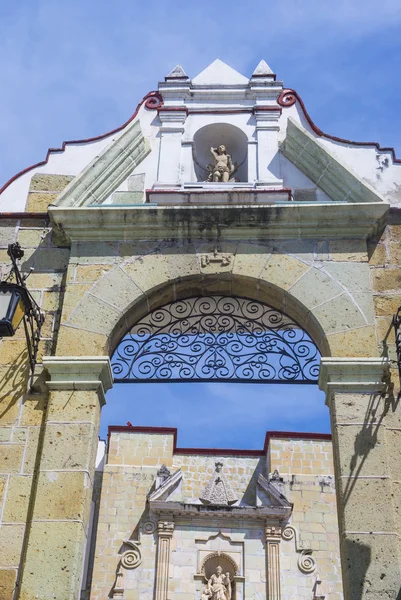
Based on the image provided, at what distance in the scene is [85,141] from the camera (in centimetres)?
791

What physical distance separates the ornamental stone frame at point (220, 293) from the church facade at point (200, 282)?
1 centimetres

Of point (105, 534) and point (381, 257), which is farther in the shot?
point (105, 534)

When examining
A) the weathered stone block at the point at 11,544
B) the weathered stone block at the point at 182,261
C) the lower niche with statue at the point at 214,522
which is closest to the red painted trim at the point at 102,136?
the weathered stone block at the point at 182,261

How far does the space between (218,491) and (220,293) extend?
8.04m

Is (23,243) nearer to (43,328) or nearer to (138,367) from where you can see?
(43,328)

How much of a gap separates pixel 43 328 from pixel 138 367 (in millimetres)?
896

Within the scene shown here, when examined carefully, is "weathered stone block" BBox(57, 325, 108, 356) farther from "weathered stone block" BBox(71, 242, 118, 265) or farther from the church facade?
"weathered stone block" BBox(71, 242, 118, 265)

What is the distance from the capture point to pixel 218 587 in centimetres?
1306

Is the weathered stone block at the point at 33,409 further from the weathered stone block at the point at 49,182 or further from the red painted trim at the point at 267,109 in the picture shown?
the red painted trim at the point at 267,109

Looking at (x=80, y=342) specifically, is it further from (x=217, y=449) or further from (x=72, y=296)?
(x=217, y=449)

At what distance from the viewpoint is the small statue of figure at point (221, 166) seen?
311 inches

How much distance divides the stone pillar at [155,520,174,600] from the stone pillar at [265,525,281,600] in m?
1.72

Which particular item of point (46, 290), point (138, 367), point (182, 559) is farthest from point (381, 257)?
point (182, 559)

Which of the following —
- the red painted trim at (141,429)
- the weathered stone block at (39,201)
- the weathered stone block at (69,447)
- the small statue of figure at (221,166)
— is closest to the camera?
the weathered stone block at (69,447)
